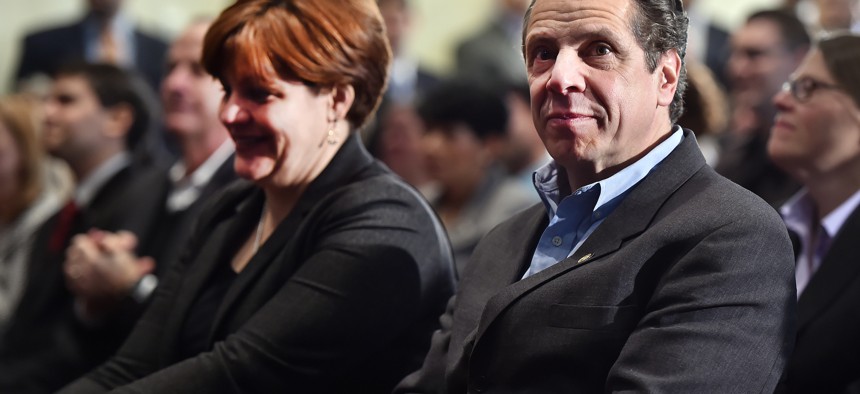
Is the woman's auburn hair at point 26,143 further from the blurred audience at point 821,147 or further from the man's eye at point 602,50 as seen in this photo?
the man's eye at point 602,50

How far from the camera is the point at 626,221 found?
187cm

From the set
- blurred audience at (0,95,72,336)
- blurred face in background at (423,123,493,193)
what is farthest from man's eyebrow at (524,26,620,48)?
blurred audience at (0,95,72,336)

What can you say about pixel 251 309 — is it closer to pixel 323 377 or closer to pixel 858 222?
pixel 323 377

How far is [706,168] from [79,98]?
10.4 ft

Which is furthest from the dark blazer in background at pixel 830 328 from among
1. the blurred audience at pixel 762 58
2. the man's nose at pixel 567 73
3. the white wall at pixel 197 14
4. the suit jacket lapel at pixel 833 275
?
the white wall at pixel 197 14

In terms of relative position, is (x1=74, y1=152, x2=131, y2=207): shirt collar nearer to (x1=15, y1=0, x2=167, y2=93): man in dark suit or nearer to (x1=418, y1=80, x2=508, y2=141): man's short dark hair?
(x1=418, y1=80, x2=508, y2=141): man's short dark hair

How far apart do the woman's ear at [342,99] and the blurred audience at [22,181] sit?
2.26 m

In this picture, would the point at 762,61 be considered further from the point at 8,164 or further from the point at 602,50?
the point at 8,164

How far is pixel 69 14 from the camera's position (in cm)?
716

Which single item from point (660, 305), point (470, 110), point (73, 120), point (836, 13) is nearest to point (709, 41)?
point (836, 13)

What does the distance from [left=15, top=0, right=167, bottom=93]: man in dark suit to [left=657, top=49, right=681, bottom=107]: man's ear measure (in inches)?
179

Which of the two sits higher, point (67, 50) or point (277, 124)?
point (277, 124)

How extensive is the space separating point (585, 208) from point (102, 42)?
4.75m

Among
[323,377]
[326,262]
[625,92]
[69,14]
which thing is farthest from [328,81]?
[69,14]
